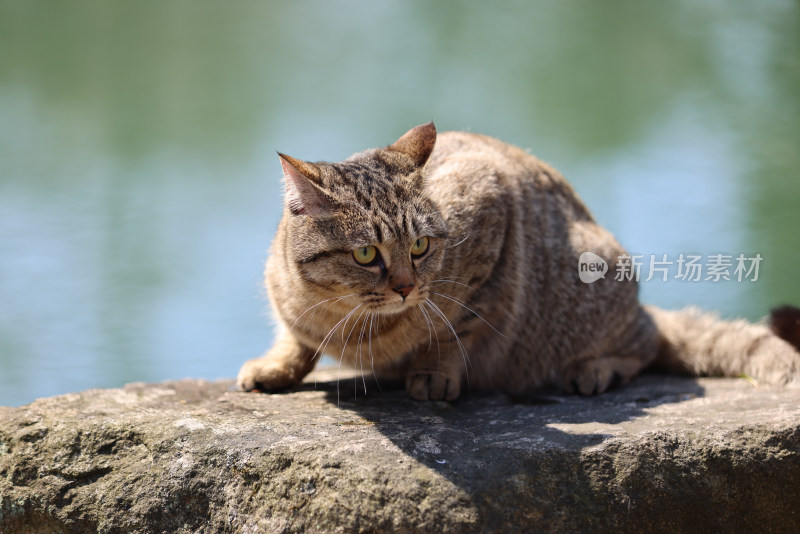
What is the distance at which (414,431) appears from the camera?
2.07m

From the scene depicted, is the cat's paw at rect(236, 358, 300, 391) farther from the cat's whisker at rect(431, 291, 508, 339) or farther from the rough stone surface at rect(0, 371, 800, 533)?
the cat's whisker at rect(431, 291, 508, 339)

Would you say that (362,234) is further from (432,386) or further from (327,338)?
(432,386)

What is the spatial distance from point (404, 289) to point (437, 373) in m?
0.47

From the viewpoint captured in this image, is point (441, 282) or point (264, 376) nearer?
point (441, 282)

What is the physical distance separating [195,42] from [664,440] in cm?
365

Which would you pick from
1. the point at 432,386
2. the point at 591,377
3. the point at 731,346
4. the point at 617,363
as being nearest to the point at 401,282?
the point at 432,386

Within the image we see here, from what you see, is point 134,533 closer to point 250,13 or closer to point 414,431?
point 414,431

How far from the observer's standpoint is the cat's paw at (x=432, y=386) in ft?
8.11

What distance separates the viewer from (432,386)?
2475 millimetres

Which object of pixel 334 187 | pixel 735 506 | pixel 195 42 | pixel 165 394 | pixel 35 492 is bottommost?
pixel 735 506

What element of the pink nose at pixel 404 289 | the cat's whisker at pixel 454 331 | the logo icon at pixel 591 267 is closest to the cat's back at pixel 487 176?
the logo icon at pixel 591 267

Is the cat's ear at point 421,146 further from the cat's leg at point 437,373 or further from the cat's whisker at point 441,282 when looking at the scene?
the cat's leg at point 437,373

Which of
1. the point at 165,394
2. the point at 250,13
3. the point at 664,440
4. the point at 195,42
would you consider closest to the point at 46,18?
the point at 195,42

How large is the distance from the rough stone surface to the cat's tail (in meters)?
0.62
